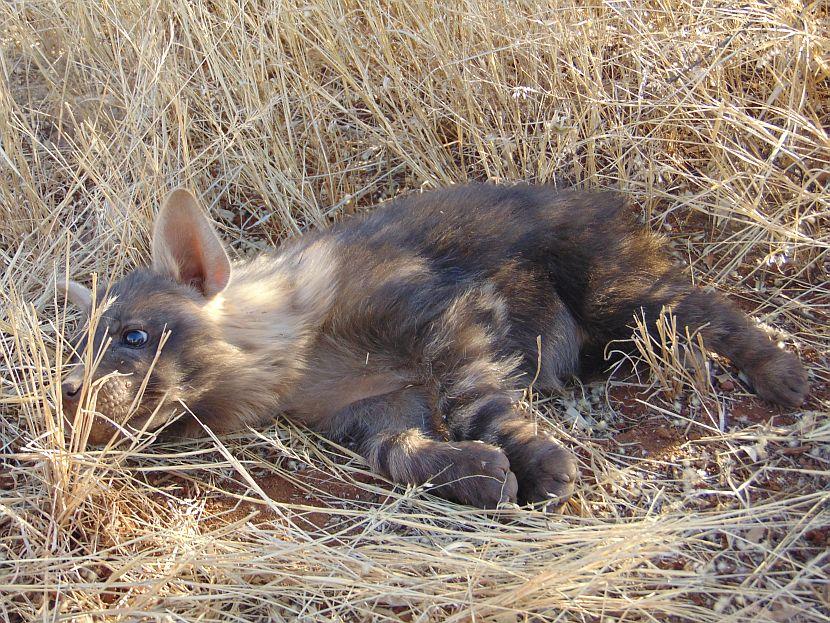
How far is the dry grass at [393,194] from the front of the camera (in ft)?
8.69

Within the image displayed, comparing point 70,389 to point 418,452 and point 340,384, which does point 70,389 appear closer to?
point 340,384

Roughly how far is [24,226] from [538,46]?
2.97 m

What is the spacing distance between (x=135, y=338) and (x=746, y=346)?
257 cm

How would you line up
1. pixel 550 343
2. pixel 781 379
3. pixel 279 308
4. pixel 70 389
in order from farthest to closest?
pixel 550 343, pixel 279 308, pixel 781 379, pixel 70 389

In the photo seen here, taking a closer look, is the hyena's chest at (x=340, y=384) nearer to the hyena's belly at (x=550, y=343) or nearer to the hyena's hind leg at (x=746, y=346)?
the hyena's belly at (x=550, y=343)

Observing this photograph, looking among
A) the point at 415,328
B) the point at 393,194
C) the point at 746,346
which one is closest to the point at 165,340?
the point at 415,328

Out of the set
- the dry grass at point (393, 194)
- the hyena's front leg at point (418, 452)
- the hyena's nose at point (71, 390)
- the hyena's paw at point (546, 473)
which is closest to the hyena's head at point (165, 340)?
the hyena's nose at point (71, 390)

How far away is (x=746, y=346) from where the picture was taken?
355 cm

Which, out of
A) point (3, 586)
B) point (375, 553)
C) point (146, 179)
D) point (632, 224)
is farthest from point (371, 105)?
point (3, 586)

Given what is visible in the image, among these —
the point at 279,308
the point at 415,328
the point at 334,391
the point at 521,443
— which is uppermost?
the point at 279,308

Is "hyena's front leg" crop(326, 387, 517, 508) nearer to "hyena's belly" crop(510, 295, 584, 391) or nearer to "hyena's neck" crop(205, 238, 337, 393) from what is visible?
"hyena's neck" crop(205, 238, 337, 393)

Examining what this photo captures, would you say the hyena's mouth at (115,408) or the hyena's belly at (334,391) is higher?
the hyena's mouth at (115,408)

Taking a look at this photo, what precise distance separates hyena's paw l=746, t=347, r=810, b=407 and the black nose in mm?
2712

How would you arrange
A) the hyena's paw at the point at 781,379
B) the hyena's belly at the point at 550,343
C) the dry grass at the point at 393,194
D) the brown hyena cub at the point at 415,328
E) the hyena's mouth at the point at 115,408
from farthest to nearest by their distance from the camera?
the hyena's belly at the point at 550,343, the hyena's paw at the point at 781,379, the brown hyena cub at the point at 415,328, the hyena's mouth at the point at 115,408, the dry grass at the point at 393,194
